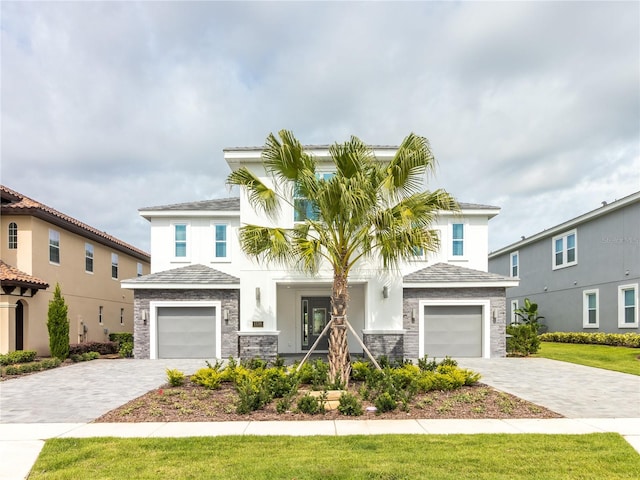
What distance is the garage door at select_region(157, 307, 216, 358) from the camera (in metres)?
16.9

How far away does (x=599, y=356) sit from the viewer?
53.9ft

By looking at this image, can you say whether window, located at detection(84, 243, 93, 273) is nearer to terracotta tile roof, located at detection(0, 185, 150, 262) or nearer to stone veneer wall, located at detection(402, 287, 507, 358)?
terracotta tile roof, located at detection(0, 185, 150, 262)

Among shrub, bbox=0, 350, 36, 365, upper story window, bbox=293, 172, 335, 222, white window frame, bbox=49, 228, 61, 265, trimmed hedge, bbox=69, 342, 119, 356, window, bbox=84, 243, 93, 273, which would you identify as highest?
upper story window, bbox=293, 172, 335, 222

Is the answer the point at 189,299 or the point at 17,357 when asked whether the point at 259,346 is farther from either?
the point at 17,357

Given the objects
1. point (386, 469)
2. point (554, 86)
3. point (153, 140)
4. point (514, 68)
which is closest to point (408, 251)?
point (386, 469)

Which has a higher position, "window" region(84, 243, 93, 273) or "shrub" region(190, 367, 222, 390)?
"window" region(84, 243, 93, 273)

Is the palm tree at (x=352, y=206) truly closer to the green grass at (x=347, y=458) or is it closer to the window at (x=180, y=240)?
the green grass at (x=347, y=458)

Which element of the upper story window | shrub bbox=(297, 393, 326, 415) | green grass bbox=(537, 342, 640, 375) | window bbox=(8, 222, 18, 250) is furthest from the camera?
window bbox=(8, 222, 18, 250)

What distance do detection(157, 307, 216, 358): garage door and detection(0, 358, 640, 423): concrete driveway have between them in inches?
40.9

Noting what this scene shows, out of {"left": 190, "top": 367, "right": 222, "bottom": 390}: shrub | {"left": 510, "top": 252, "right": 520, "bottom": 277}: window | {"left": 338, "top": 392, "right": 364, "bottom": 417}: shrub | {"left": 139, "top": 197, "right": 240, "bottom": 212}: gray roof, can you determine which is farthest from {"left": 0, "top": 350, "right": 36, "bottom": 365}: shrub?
{"left": 510, "top": 252, "right": 520, "bottom": 277}: window

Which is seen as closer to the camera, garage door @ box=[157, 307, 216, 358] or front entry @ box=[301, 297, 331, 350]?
garage door @ box=[157, 307, 216, 358]

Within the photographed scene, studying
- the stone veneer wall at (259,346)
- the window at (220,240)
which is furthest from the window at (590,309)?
the window at (220,240)

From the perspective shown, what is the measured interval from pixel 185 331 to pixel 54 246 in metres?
7.40

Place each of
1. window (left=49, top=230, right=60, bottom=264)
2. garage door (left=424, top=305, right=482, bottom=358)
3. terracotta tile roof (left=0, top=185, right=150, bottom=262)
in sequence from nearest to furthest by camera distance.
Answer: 1. terracotta tile roof (left=0, top=185, right=150, bottom=262)
2. garage door (left=424, top=305, right=482, bottom=358)
3. window (left=49, top=230, right=60, bottom=264)
